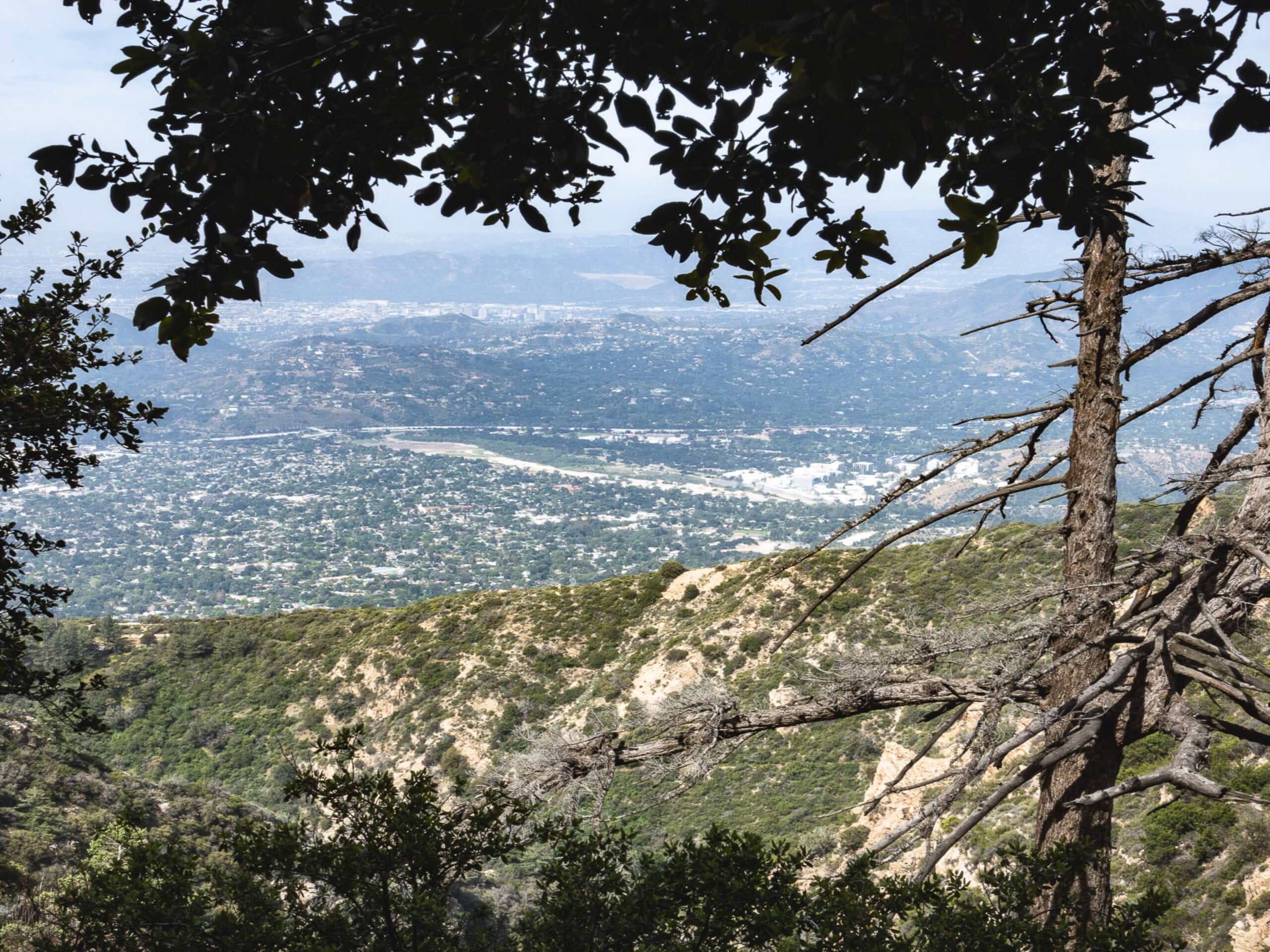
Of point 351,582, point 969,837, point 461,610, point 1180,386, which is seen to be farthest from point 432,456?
point 1180,386

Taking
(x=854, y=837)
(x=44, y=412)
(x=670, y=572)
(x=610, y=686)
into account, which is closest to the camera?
(x=44, y=412)

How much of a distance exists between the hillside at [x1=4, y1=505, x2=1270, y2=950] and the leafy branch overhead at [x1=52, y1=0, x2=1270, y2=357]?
12.5m

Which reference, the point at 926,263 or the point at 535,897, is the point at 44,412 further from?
the point at 926,263

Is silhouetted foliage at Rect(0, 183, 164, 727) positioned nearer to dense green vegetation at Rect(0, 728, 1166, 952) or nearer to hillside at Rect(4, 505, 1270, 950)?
dense green vegetation at Rect(0, 728, 1166, 952)

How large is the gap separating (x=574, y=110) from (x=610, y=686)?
24.1 meters

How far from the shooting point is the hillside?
15492 mm

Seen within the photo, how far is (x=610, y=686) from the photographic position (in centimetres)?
2484

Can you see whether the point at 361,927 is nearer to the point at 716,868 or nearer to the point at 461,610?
the point at 716,868

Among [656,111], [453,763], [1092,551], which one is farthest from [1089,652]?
[453,763]

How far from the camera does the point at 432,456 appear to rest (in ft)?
486

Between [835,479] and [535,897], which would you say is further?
[835,479]

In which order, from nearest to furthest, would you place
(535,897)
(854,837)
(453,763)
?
(535,897)
(854,837)
(453,763)

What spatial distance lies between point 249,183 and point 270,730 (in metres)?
30.2

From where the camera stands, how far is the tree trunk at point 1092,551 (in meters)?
4.08
